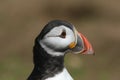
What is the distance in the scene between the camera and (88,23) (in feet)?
32.3

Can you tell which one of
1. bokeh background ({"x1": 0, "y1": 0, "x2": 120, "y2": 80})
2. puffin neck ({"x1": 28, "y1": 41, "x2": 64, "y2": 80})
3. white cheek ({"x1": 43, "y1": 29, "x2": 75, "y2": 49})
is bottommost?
bokeh background ({"x1": 0, "y1": 0, "x2": 120, "y2": 80})

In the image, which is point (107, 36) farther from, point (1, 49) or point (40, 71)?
point (40, 71)

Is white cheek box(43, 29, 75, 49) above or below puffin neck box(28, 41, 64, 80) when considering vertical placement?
above

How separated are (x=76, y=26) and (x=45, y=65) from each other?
566 centimetres

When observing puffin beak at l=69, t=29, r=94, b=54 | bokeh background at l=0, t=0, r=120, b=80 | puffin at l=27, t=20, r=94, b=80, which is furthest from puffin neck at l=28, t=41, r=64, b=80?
bokeh background at l=0, t=0, r=120, b=80

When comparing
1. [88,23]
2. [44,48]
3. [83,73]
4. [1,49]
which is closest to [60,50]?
[44,48]

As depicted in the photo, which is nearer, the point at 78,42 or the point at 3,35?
the point at 78,42

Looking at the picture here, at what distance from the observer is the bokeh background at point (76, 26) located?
27.8 ft

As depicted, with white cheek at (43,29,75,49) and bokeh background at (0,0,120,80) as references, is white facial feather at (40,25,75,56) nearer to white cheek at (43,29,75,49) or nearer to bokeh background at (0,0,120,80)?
white cheek at (43,29,75,49)

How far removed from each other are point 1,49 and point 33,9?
1.38 meters

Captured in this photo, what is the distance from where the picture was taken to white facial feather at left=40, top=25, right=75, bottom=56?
3971 millimetres

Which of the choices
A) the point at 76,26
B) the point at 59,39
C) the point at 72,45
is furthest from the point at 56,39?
the point at 76,26

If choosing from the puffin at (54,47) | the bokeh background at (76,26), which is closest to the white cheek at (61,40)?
the puffin at (54,47)

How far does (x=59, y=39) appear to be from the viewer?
399 cm
